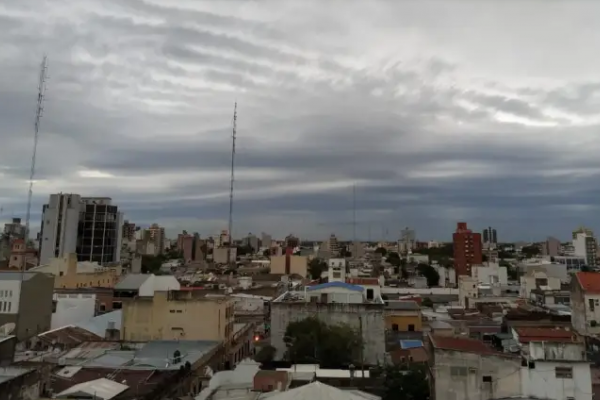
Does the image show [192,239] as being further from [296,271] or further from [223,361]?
[223,361]

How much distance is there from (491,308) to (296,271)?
45733 mm

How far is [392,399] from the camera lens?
19953mm

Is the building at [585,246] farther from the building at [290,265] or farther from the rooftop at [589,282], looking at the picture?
the rooftop at [589,282]

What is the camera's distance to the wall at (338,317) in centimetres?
3262

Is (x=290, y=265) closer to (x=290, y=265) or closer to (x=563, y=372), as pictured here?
(x=290, y=265)

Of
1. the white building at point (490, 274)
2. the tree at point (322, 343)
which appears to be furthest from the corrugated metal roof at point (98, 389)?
the white building at point (490, 274)

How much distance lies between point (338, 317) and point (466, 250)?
7084 cm

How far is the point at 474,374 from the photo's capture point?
1677 centimetres

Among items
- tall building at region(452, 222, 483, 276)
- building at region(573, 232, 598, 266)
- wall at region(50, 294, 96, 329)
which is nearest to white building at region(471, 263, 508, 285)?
tall building at region(452, 222, 483, 276)

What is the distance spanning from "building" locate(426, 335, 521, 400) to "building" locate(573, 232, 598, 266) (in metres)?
111

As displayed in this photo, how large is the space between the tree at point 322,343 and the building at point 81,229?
5748 cm

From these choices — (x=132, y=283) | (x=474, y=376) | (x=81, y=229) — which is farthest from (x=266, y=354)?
(x=81, y=229)

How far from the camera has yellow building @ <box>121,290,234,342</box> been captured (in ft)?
102

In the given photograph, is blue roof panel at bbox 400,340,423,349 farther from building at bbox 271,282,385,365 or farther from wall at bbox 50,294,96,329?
wall at bbox 50,294,96,329
